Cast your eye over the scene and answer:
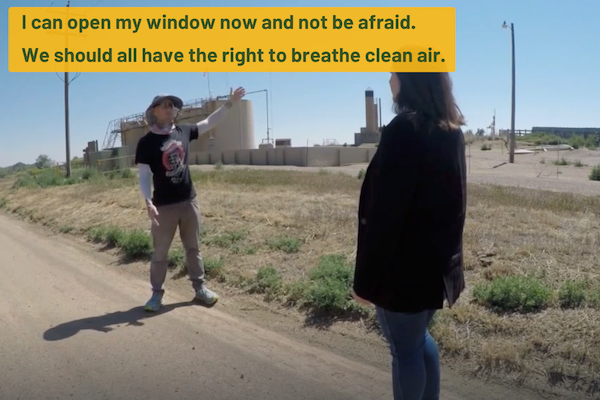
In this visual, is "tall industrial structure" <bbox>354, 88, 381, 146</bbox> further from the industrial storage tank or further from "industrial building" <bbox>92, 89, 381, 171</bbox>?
the industrial storage tank

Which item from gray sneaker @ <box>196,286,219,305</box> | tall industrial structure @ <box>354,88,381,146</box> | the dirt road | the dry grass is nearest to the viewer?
the dirt road

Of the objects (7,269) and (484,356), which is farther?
(7,269)

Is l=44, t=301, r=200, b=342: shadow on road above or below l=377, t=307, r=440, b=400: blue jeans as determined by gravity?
below

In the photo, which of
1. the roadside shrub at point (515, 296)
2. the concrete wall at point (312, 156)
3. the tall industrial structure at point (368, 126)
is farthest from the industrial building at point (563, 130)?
the roadside shrub at point (515, 296)

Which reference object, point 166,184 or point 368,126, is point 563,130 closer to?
point 368,126

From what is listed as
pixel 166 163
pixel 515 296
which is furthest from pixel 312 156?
pixel 515 296

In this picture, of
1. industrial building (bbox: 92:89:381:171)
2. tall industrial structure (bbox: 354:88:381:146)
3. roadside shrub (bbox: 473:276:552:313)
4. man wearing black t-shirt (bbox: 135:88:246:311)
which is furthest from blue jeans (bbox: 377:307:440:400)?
tall industrial structure (bbox: 354:88:381:146)

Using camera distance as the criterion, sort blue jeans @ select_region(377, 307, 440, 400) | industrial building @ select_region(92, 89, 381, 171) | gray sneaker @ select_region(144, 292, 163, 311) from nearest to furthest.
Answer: blue jeans @ select_region(377, 307, 440, 400), gray sneaker @ select_region(144, 292, 163, 311), industrial building @ select_region(92, 89, 381, 171)

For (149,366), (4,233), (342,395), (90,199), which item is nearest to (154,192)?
(149,366)

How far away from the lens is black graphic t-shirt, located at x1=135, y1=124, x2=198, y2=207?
17.1ft

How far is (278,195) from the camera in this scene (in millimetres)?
12312

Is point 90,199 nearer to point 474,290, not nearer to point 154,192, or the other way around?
point 154,192

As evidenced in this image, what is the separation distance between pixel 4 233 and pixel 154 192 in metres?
8.16

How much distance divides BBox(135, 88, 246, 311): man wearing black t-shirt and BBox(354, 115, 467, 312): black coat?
2954 millimetres
